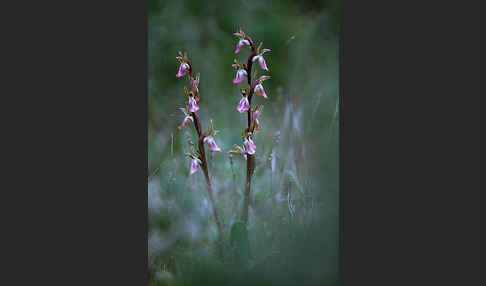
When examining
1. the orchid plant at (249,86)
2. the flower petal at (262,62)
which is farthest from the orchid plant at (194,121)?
the flower petal at (262,62)

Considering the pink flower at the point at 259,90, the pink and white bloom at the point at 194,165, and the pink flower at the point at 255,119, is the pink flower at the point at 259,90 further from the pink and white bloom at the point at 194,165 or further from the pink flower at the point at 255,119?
the pink and white bloom at the point at 194,165

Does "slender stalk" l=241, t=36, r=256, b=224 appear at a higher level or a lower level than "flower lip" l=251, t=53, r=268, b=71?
lower

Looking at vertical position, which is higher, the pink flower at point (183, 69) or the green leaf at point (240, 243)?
the pink flower at point (183, 69)

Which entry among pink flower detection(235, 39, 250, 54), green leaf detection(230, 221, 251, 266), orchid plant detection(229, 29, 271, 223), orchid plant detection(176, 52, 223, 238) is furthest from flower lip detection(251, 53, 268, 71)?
green leaf detection(230, 221, 251, 266)

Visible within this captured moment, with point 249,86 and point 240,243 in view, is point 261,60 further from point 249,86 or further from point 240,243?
point 240,243

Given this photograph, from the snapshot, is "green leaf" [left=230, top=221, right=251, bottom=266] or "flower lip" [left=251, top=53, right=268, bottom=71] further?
"green leaf" [left=230, top=221, right=251, bottom=266]

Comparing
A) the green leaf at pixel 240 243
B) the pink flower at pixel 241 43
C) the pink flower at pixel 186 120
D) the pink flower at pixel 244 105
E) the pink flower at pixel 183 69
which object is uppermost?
the pink flower at pixel 241 43

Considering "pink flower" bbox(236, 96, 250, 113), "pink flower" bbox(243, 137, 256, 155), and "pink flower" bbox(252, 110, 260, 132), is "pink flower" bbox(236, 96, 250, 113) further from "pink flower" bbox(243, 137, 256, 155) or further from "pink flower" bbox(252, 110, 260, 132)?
"pink flower" bbox(243, 137, 256, 155)

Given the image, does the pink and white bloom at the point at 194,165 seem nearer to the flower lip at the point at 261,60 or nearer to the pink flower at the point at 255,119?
the pink flower at the point at 255,119

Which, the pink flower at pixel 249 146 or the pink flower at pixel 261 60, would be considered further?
the pink flower at pixel 249 146

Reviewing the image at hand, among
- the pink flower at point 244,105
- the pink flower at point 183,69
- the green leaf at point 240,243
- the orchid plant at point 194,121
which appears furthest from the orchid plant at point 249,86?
the green leaf at point 240,243
